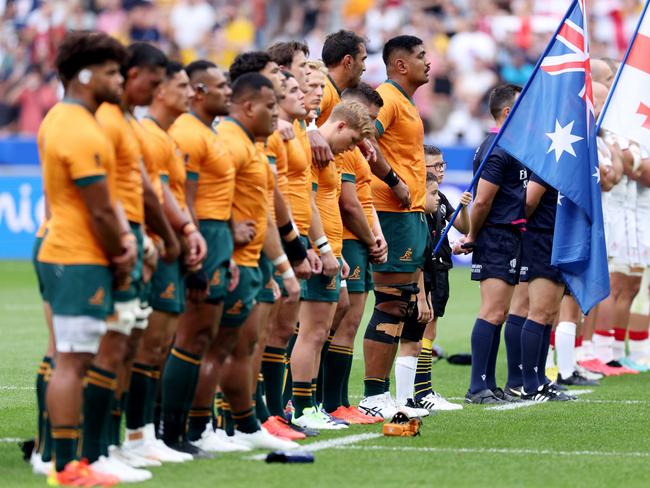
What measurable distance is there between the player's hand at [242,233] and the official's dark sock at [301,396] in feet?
5.54

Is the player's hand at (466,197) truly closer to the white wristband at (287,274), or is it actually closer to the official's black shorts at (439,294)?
the official's black shorts at (439,294)

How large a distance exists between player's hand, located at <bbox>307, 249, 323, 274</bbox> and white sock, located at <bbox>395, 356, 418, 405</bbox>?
5.97ft

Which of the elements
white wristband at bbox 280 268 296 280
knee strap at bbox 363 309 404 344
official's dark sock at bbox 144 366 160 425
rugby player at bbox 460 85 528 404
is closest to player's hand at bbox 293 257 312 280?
white wristband at bbox 280 268 296 280

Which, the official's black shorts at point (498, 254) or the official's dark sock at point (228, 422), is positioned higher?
the official's black shorts at point (498, 254)

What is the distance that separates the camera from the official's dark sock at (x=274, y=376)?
9.33 metres

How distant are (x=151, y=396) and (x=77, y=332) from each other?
3.49 ft

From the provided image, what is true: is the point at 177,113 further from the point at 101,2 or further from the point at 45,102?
the point at 101,2

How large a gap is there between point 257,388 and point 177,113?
76.2 inches

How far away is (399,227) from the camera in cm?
1069

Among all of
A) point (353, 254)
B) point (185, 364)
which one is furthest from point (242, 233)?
point (353, 254)

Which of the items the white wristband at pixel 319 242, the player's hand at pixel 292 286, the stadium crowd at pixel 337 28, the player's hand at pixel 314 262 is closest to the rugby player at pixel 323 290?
the white wristband at pixel 319 242

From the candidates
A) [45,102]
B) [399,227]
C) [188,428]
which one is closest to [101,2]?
[45,102]

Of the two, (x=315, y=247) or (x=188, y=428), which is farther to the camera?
(x=315, y=247)

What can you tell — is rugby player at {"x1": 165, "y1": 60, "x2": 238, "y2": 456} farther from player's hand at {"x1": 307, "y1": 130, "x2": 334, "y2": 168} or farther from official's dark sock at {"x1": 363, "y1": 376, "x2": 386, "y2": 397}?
official's dark sock at {"x1": 363, "y1": 376, "x2": 386, "y2": 397}
